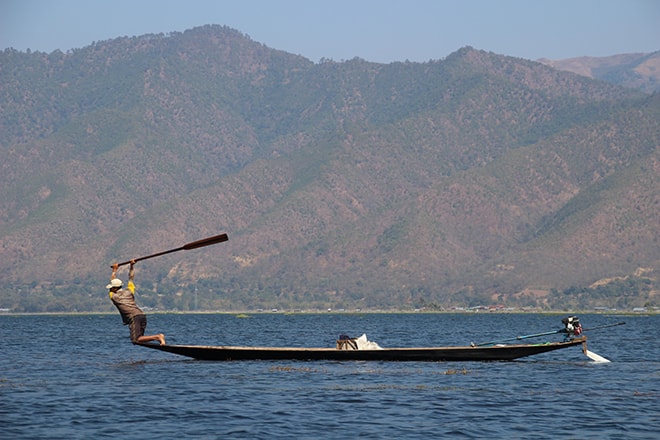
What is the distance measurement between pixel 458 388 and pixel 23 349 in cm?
4197

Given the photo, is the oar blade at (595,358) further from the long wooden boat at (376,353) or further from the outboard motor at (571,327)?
the outboard motor at (571,327)

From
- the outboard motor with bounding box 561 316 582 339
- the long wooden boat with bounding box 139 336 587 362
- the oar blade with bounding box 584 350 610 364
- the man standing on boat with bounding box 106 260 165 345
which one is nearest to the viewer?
the man standing on boat with bounding box 106 260 165 345

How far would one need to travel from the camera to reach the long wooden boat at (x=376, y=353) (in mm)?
55375

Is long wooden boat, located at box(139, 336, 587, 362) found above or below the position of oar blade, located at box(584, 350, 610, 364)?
above

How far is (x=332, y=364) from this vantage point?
5594 centimetres

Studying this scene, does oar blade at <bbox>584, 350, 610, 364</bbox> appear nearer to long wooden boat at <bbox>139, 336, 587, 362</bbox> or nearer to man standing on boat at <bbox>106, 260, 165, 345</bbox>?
long wooden boat at <bbox>139, 336, 587, 362</bbox>

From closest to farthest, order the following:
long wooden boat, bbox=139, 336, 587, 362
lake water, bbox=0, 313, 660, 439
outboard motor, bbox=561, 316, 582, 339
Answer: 1. lake water, bbox=0, 313, 660, 439
2. outboard motor, bbox=561, 316, 582, 339
3. long wooden boat, bbox=139, 336, 587, 362

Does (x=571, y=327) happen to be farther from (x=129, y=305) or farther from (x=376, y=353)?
(x=129, y=305)

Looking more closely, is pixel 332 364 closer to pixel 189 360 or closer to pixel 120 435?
pixel 189 360

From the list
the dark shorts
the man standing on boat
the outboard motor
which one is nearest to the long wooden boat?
the outboard motor

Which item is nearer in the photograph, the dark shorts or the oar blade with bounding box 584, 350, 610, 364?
the dark shorts

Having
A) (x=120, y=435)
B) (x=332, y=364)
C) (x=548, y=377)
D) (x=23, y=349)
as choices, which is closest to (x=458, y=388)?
(x=548, y=377)

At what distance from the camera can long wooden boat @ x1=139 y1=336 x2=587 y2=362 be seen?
55375 millimetres

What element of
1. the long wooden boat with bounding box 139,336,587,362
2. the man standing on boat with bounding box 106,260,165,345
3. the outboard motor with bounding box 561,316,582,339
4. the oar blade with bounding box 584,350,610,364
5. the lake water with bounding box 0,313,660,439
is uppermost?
the man standing on boat with bounding box 106,260,165,345
